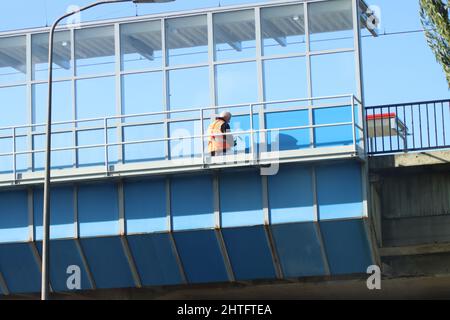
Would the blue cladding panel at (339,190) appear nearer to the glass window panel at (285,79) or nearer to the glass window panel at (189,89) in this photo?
the glass window panel at (285,79)

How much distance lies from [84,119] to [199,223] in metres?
3.71

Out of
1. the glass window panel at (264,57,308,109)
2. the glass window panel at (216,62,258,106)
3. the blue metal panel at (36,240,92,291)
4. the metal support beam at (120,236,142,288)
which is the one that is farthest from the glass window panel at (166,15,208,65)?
the blue metal panel at (36,240,92,291)

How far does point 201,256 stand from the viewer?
25.7 meters

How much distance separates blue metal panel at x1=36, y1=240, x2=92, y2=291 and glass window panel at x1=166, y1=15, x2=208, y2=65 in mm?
4944

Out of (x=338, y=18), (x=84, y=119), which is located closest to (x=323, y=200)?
(x=338, y=18)

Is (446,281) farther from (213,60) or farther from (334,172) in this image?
(213,60)

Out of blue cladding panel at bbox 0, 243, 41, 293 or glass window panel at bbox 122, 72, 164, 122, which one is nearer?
glass window panel at bbox 122, 72, 164, 122

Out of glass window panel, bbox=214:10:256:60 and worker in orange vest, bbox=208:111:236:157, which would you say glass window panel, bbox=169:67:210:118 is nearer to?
glass window panel, bbox=214:10:256:60

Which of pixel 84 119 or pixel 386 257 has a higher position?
pixel 84 119

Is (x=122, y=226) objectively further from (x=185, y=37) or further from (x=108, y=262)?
(x=185, y=37)

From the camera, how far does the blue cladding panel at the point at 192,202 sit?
25.2 meters

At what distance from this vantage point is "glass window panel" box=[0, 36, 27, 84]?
27.6 meters

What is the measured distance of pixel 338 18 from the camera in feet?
84.0

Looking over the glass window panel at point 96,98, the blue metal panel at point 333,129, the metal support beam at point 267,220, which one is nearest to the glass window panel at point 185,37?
the glass window panel at point 96,98
